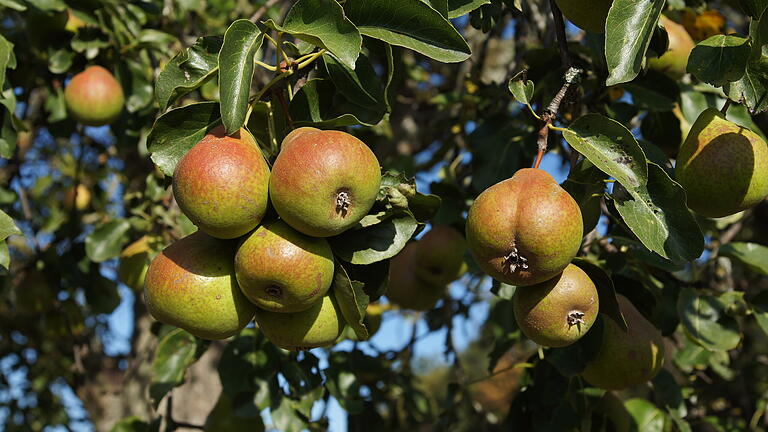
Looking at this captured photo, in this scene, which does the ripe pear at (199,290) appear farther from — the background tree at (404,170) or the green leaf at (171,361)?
the green leaf at (171,361)

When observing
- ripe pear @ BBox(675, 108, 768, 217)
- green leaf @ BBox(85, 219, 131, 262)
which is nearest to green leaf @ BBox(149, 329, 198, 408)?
green leaf @ BBox(85, 219, 131, 262)

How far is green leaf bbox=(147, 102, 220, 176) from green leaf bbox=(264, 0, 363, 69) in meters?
0.24

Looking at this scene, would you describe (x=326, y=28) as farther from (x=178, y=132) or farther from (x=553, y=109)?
(x=553, y=109)

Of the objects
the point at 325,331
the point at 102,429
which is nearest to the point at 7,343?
the point at 102,429

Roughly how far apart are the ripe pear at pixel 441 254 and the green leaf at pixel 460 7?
101cm

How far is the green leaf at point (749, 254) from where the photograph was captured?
80.7 inches

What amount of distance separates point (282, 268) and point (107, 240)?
63.9 inches

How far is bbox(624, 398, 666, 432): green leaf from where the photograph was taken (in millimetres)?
2227

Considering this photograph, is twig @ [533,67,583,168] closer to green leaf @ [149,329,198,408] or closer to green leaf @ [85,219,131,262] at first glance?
green leaf @ [149,329,198,408]

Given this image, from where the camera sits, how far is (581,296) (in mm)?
1344

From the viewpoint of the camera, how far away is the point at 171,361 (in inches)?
84.8

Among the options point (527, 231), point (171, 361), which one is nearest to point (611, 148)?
point (527, 231)

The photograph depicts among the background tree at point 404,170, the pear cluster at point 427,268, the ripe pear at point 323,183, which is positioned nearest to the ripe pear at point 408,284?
the pear cluster at point 427,268

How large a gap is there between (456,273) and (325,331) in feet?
3.59
